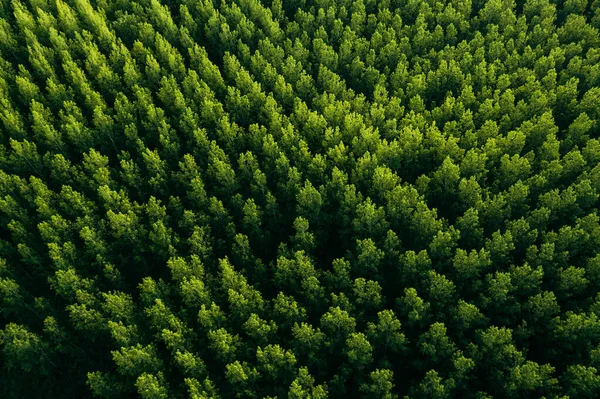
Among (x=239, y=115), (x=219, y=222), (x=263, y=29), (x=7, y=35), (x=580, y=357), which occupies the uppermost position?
(x=263, y=29)

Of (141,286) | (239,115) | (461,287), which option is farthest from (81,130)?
(461,287)

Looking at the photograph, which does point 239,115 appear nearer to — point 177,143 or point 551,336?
point 177,143

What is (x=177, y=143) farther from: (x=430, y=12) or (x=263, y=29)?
(x=430, y=12)

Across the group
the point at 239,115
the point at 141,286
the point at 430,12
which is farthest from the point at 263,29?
the point at 141,286

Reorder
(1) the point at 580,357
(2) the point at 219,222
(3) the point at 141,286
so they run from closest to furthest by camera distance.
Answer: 1. (1) the point at 580,357
2. (3) the point at 141,286
3. (2) the point at 219,222

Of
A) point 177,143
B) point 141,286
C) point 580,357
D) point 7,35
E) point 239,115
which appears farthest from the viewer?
point 7,35

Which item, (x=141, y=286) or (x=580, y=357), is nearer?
(x=580, y=357)

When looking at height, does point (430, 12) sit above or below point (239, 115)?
above
